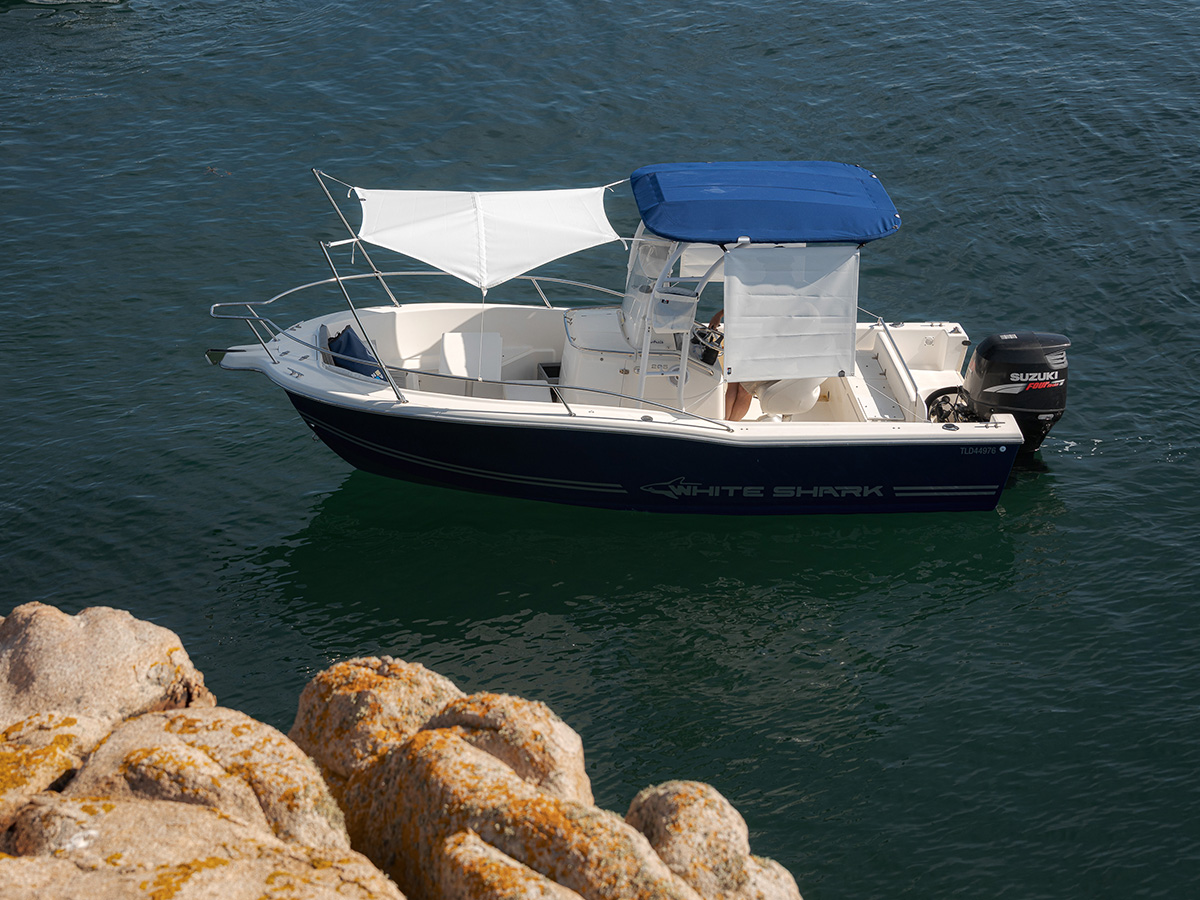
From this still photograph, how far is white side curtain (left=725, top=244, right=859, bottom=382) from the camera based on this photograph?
10.3m

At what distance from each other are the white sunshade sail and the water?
9.82ft

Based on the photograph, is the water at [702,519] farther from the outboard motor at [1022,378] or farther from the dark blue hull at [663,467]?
the outboard motor at [1022,378]

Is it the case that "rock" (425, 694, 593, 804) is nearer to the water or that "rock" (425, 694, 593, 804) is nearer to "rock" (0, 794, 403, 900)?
"rock" (0, 794, 403, 900)

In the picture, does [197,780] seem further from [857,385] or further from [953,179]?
[953,179]

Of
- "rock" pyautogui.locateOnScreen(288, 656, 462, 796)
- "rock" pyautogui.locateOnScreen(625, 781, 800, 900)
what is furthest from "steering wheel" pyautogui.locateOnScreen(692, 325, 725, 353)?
"rock" pyautogui.locateOnScreen(625, 781, 800, 900)

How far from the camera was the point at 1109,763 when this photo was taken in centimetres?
860

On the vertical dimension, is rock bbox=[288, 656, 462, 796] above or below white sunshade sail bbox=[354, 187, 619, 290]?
below

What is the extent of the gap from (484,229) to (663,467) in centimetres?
311

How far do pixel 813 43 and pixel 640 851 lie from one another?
831 inches

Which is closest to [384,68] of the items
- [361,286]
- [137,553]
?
[361,286]

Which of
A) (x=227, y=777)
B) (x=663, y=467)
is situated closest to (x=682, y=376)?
(x=663, y=467)

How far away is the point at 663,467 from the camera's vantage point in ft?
36.2

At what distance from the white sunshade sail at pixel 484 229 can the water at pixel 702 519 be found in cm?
299

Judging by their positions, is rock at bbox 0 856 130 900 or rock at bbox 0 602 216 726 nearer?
rock at bbox 0 856 130 900
